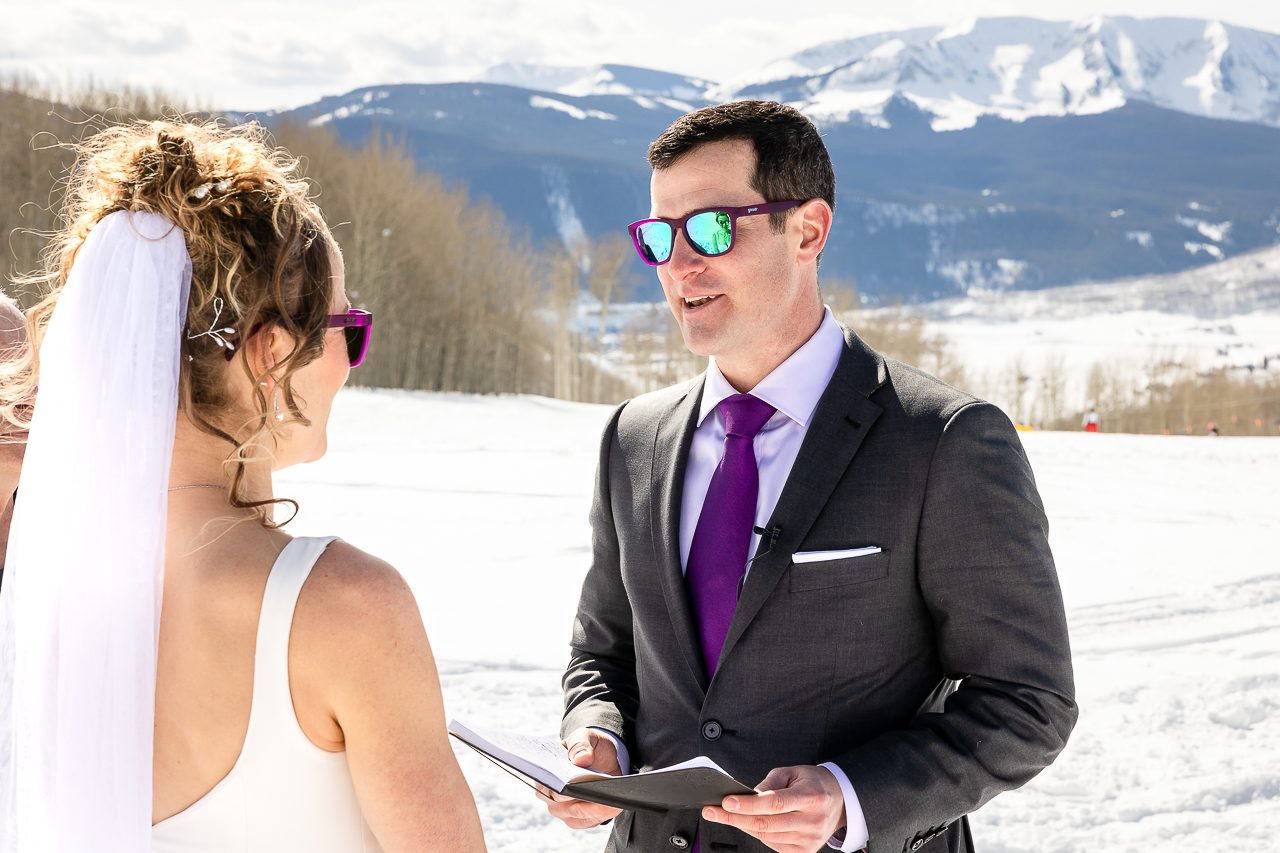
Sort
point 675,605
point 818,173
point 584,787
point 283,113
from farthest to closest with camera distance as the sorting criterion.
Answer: point 283,113, point 818,173, point 675,605, point 584,787

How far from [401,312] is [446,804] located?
51650 mm

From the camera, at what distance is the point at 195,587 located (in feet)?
4.66

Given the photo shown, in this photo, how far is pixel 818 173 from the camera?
2252 mm

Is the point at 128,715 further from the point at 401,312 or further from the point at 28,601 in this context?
the point at 401,312

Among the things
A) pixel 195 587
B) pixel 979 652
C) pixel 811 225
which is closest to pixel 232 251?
pixel 195 587

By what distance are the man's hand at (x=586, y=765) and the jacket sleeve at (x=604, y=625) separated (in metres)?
0.17

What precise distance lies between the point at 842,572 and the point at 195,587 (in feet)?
3.63

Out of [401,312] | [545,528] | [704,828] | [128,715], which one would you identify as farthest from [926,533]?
Answer: [401,312]

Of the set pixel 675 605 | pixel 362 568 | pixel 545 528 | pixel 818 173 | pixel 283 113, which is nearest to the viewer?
pixel 362 568

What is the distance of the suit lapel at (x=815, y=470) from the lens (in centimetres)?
194

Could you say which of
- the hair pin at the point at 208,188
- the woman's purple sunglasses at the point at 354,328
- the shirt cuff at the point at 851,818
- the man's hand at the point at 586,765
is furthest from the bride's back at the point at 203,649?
the shirt cuff at the point at 851,818

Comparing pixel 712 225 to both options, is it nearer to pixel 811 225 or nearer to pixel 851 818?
pixel 811 225

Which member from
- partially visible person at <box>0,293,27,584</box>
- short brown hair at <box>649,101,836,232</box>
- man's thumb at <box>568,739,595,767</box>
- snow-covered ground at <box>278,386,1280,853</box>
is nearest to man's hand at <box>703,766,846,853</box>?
man's thumb at <box>568,739,595,767</box>

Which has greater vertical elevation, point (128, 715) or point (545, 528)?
point (128, 715)
